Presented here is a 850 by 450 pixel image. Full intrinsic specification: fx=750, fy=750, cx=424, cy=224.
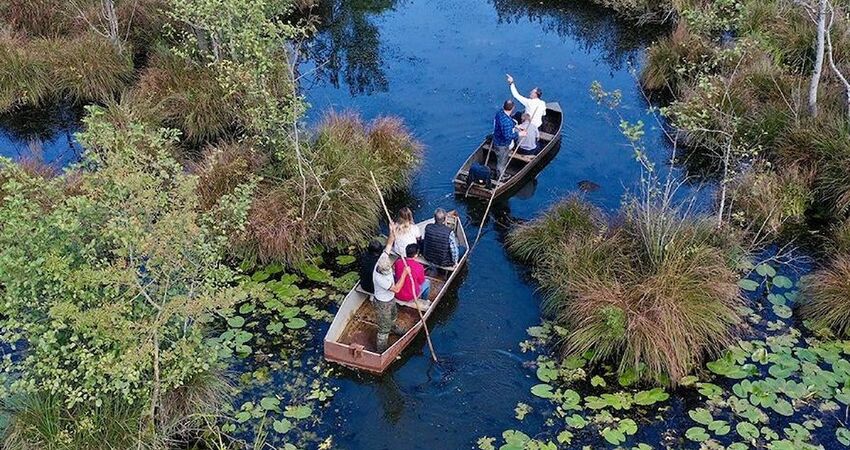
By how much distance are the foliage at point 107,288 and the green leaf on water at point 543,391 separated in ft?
15.3

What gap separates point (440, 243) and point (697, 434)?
513 cm

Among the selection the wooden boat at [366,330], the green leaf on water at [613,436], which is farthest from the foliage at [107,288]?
the green leaf on water at [613,436]

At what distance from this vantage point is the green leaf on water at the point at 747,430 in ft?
34.3

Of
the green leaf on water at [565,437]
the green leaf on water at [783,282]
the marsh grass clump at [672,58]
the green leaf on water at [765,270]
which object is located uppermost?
the marsh grass clump at [672,58]

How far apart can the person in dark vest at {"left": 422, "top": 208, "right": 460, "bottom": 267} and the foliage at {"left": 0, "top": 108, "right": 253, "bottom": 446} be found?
14.0ft

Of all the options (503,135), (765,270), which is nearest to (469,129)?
(503,135)

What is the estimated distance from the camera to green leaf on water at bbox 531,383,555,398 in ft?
37.1

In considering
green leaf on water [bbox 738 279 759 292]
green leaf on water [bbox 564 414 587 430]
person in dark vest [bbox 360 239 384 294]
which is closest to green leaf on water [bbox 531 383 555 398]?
green leaf on water [bbox 564 414 587 430]

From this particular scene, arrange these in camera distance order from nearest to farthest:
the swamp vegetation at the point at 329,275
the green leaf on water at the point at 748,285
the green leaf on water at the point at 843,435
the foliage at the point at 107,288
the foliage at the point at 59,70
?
the foliage at the point at 107,288 < the swamp vegetation at the point at 329,275 < the green leaf on water at the point at 843,435 < the green leaf on water at the point at 748,285 < the foliage at the point at 59,70

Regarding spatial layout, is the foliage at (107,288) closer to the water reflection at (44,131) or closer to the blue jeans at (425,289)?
the blue jeans at (425,289)

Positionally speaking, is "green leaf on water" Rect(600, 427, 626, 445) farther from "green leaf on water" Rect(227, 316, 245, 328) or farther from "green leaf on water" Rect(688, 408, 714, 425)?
"green leaf on water" Rect(227, 316, 245, 328)

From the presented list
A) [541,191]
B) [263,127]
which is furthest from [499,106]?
[263,127]

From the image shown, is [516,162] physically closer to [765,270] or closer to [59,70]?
[765,270]

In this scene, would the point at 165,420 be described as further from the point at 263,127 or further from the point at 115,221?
the point at 263,127
